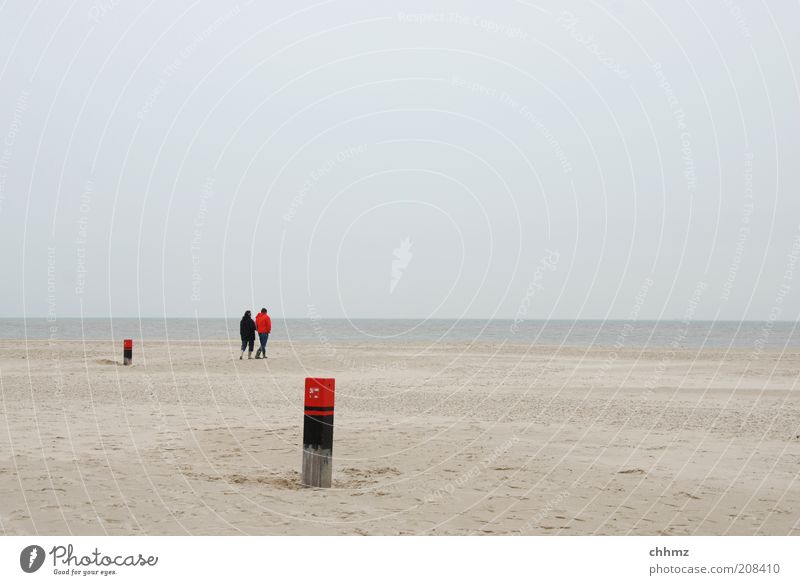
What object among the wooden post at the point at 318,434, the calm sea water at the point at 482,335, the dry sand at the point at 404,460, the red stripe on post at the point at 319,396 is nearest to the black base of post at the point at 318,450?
the wooden post at the point at 318,434

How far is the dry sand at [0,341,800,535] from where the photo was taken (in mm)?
6824

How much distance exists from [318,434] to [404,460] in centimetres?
206

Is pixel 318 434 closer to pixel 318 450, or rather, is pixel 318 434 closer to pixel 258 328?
pixel 318 450

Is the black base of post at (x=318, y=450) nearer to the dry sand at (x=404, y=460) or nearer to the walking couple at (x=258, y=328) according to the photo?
the dry sand at (x=404, y=460)

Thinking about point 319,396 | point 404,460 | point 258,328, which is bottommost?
point 404,460

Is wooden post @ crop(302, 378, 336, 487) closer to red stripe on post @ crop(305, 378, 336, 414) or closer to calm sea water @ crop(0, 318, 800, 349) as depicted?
red stripe on post @ crop(305, 378, 336, 414)

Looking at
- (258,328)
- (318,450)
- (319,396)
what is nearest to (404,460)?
(318,450)

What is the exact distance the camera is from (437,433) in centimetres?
1196

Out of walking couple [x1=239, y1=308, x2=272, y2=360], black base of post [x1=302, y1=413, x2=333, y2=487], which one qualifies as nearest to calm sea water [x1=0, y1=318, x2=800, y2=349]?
walking couple [x1=239, y1=308, x2=272, y2=360]

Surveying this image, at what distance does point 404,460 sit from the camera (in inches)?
383

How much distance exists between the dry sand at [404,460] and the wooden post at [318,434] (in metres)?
0.30

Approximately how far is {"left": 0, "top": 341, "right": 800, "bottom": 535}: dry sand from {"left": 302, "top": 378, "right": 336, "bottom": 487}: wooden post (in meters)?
0.30

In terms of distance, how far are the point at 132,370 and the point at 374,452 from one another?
15.4m
